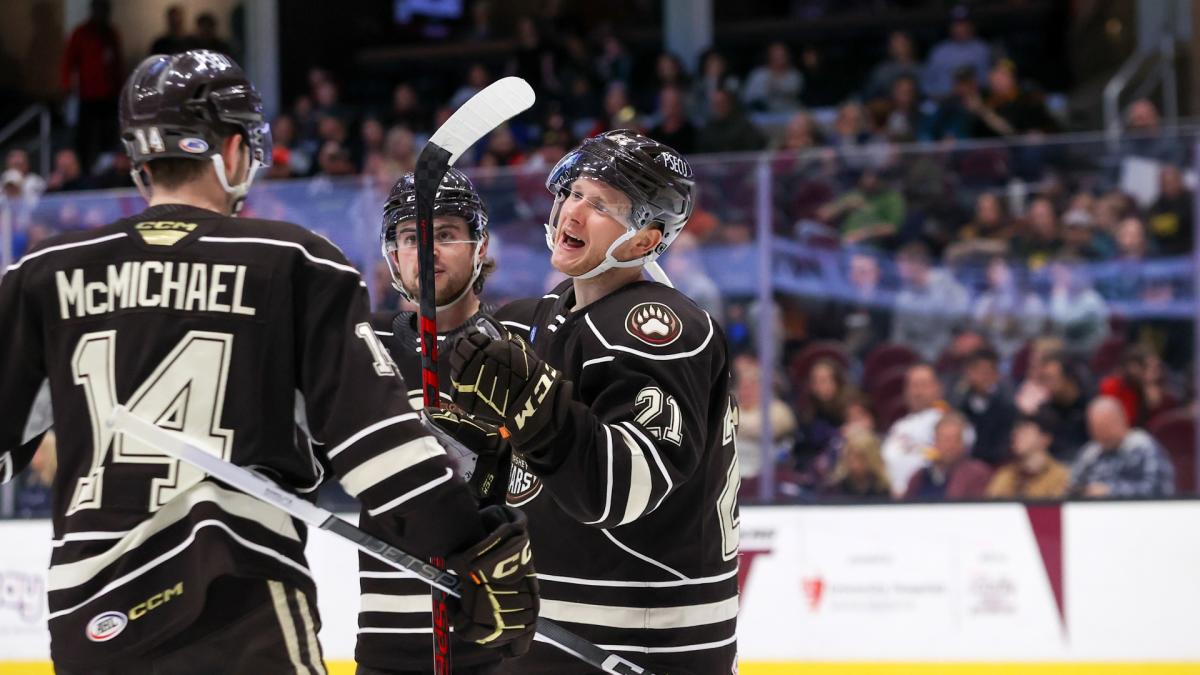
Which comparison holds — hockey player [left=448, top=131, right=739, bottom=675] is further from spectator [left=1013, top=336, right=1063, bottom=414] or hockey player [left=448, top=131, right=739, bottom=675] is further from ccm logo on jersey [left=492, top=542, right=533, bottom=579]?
spectator [left=1013, top=336, right=1063, bottom=414]

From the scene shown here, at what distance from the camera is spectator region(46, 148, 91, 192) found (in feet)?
29.7

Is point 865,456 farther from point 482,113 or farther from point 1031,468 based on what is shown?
point 482,113

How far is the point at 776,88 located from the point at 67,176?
167 inches

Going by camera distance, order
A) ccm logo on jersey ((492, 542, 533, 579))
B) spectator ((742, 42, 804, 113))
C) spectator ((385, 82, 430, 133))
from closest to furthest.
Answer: ccm logo on jersey ((492, 542, 533, 579)) < spectator ((742, 42, 804, 113)) < spectator ((385, 82, 430, 133))

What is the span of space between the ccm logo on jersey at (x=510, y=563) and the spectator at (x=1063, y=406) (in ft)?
12.9

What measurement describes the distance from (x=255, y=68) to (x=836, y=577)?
27.2 ft

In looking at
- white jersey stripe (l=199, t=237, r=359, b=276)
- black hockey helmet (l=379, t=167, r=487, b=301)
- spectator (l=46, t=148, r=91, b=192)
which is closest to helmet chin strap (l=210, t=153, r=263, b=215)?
white jersey stripe (l=199, t=237, r=359, b=276)

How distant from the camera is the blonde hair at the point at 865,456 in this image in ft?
18.6

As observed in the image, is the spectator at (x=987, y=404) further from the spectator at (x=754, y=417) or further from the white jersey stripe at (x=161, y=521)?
the white jersey stripe at (x=161, y=521)

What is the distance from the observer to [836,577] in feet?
15.5

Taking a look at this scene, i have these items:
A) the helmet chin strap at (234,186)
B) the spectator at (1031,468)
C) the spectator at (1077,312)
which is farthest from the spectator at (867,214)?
the helmet chin strap at (234,186)

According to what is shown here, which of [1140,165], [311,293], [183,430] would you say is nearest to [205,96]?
[311,293]

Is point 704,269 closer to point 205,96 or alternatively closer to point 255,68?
point 205,96

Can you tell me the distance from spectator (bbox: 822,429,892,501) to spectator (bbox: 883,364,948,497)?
0.12ft
